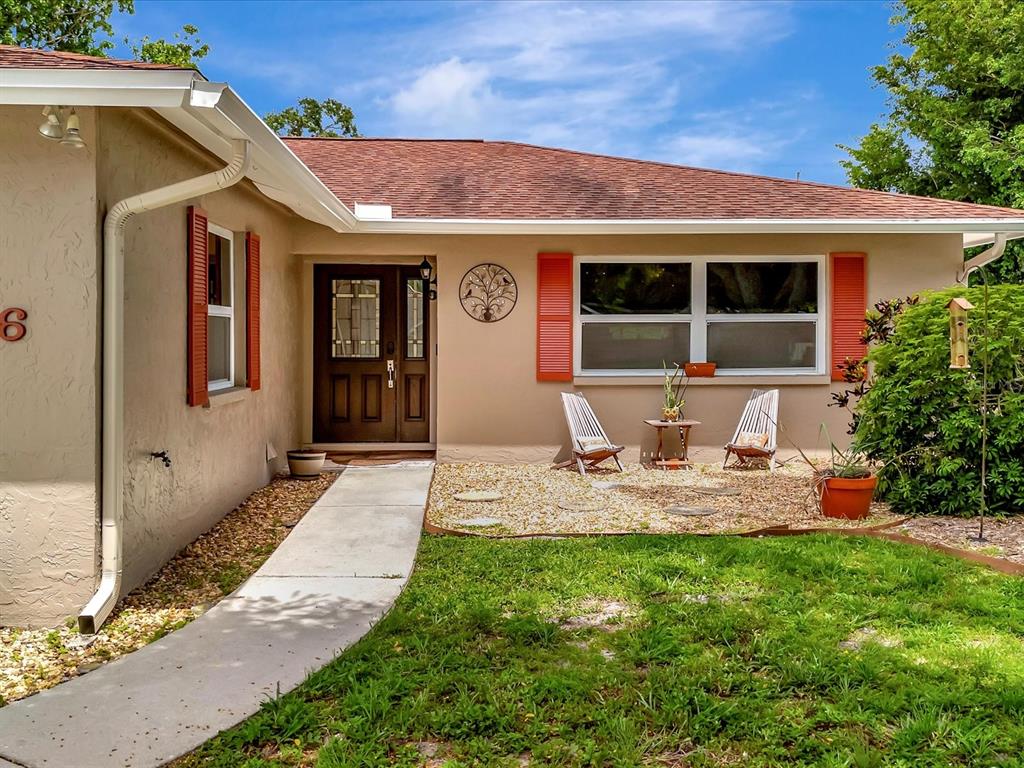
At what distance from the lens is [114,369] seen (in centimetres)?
398

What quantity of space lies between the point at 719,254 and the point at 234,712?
717 cm

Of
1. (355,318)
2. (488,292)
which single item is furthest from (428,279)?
(355,318)

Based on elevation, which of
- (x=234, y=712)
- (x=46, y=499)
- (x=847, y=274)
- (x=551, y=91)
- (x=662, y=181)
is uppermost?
(x=551, y=91)

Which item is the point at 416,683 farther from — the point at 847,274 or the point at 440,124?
the point at 440,124

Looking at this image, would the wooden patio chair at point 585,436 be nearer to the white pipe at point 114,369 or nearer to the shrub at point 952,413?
the shrub at point 952,413

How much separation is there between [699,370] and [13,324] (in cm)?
658

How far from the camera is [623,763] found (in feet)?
8.41

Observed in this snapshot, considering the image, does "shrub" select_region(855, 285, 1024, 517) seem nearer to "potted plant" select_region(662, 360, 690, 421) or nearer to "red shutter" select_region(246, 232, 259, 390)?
"potted plant" select_region(662, 360, 690, 421)

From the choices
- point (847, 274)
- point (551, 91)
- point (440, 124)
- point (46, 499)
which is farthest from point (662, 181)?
point (440, 124)

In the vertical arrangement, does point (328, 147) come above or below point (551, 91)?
below

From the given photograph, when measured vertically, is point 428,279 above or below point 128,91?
below

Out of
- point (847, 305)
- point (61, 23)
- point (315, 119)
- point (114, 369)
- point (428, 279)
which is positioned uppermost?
point (315, 119)

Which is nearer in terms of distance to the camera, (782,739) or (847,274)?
(782,739)

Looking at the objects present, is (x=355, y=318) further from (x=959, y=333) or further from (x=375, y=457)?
(x=959, y=333)
